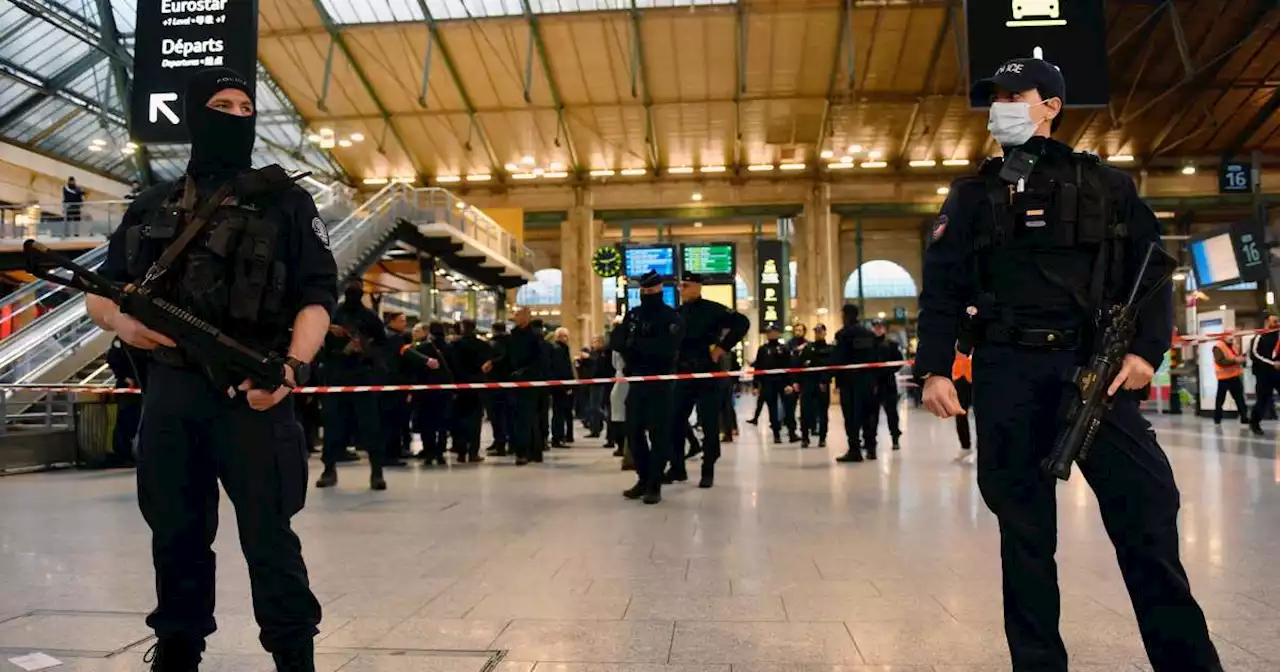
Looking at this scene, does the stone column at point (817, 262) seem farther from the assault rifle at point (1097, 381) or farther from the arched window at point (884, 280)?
the assault rifle at point (1097, 381)

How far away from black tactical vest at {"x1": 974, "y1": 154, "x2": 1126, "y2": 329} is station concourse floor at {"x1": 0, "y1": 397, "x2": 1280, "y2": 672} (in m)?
1.11

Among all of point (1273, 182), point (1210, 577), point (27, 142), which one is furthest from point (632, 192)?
Answer: point (1210, 577)

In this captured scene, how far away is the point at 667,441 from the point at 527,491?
1.42m

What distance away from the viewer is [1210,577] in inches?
150

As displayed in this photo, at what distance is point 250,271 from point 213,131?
45cm

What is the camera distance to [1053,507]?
7.79ft

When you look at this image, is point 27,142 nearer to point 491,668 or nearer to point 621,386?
point 621,386

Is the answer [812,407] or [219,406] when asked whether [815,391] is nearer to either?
[812,407]

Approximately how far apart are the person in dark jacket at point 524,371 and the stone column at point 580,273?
70.1ft

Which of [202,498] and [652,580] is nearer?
[202,498]

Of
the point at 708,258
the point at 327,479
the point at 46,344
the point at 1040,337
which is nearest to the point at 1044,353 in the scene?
the point at 1040,337

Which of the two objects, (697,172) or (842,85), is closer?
(842,85)

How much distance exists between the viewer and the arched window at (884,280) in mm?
44844

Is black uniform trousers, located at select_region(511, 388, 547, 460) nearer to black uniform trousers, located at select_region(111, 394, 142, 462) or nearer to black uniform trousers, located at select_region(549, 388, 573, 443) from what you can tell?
black uniform trousers, located at select_region(549, 388, 573, 443)
